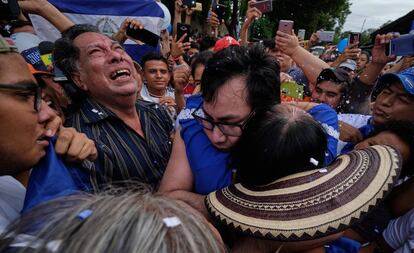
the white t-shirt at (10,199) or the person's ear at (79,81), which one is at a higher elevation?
the person's ear at (79,81)

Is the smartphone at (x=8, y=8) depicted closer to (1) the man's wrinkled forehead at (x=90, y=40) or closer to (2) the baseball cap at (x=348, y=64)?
(1) the man's wrinkled forehead at (x=90, y=40)

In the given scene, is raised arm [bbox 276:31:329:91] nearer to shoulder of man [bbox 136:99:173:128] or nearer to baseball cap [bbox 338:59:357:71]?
shoulder of man [bbox 136:99:173:128]

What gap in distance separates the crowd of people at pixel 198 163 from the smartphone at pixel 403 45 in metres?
0.24

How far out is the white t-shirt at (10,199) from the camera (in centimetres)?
98

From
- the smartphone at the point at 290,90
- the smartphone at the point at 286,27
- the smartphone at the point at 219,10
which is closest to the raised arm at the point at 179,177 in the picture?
the smartphone at the point at 290,90

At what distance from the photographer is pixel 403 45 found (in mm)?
2246

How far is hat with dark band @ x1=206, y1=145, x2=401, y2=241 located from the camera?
94cm

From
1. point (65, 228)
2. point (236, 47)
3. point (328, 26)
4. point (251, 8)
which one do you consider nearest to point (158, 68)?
point (251, 8)

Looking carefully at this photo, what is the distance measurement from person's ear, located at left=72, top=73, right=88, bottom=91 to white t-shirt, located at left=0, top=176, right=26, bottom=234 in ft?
2.82

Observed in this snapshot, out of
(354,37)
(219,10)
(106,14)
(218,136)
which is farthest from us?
(219,10)

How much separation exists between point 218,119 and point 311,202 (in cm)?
56

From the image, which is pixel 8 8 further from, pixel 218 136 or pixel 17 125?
pixel 218 136

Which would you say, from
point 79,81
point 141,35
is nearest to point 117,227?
point 79,81

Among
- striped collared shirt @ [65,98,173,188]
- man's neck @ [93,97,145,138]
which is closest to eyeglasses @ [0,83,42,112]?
striped collared shirt @ [65,98,173,188]
